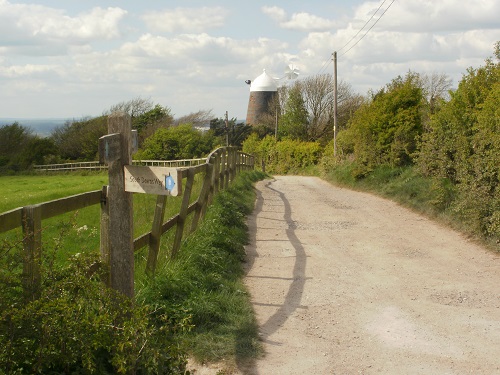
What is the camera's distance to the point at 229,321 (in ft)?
21.6

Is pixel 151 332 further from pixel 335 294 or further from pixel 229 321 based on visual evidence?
pixel 335 294

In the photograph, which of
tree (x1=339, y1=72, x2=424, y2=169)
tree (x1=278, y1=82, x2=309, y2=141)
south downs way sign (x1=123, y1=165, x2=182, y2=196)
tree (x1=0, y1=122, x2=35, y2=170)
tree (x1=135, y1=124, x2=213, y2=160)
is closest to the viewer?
south downs way sign (x1=123, y1=165, x2=182, y2=196)

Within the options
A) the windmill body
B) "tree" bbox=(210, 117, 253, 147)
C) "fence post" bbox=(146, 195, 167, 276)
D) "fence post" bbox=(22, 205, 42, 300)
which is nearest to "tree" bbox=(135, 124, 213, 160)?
"tree" bbox=(210, 117, 253, 147)

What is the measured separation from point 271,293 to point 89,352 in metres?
4.39

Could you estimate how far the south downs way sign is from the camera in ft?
16.8

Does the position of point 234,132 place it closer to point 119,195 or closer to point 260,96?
point 260,96

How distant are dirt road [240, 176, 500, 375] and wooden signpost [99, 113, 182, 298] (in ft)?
4.58

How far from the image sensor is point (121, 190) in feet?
17.6

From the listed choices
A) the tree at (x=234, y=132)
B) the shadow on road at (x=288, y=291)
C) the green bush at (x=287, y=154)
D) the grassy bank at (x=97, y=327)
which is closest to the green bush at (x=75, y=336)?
the grassy bank at (x=97, y=327)

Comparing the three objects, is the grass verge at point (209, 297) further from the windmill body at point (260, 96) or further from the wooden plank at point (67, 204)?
the windmill body at point (260, 96)

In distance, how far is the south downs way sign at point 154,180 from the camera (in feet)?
16.8

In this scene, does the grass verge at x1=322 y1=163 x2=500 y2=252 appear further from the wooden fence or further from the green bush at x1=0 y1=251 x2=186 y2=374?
the green bush at x1=0 y1=251 x2=186 y2=374

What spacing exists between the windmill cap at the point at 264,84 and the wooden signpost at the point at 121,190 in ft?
258

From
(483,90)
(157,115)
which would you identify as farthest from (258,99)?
(483,90)
